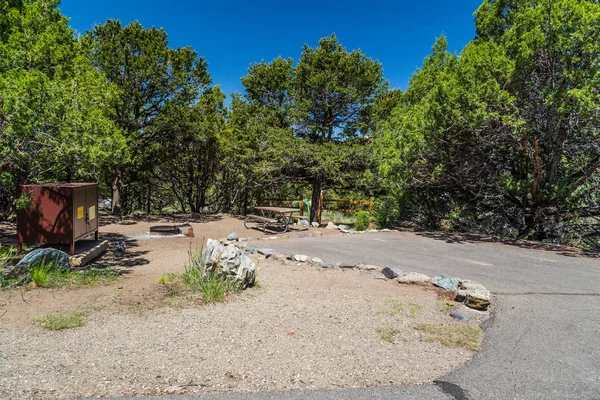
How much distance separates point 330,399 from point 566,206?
10.2m

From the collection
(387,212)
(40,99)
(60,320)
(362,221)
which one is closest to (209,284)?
(60,320)

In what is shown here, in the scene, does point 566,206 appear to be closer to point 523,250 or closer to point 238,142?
point 523,250

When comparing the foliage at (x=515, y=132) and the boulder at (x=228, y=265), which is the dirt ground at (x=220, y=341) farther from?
the foliage at (x=515, y=132)

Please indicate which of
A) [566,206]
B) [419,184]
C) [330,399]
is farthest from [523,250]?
[330,399]

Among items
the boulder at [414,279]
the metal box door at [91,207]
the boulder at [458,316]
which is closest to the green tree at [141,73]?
the metal box door at [91,207]

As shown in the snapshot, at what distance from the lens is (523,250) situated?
318 inches

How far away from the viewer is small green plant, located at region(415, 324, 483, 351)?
10.8 ft

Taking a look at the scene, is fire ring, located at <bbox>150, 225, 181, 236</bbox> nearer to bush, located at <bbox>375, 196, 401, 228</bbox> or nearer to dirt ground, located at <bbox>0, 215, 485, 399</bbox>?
dirt ground, located at <bbox>0, 215, 485, 399</bbox>

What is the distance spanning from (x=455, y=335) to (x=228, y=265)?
290 centimetres

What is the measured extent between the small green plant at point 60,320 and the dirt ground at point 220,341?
89mm

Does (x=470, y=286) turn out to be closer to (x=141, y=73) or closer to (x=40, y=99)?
(x=40, y=99)

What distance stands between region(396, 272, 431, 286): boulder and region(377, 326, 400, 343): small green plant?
6.21ft

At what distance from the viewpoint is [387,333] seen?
3.49m

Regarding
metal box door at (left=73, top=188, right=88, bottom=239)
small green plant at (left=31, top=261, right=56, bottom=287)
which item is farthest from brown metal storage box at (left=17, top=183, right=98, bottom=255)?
small green plant at (left=31, top=261, right=56, bottom=287)
